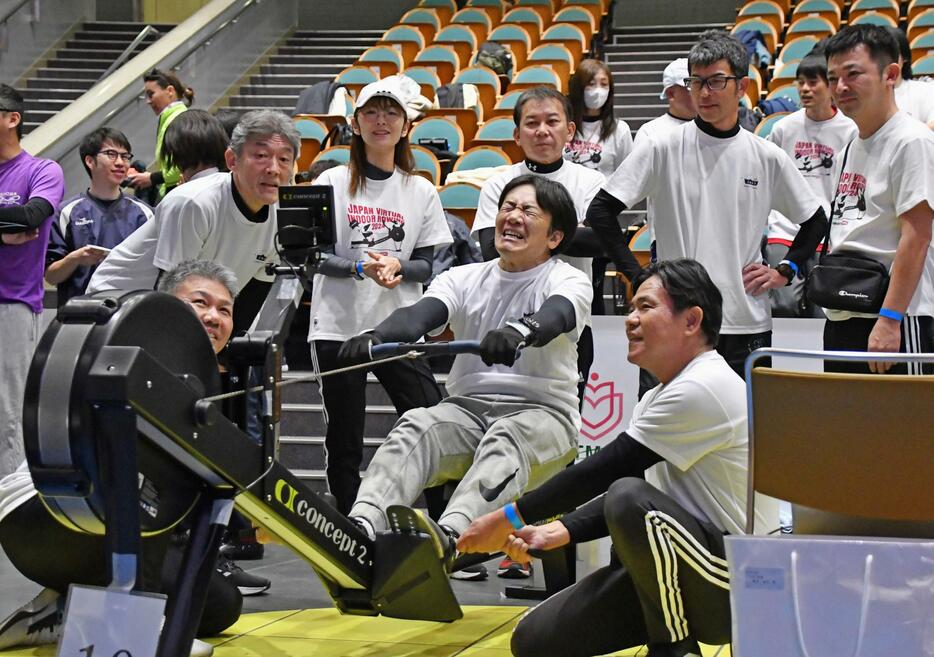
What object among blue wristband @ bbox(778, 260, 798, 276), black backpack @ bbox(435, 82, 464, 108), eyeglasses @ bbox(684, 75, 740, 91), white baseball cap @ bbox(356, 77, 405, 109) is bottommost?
blue wristband @ bbox(778, 260, 798, 276)

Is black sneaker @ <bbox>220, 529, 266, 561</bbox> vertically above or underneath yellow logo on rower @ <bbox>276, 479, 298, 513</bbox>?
underneath

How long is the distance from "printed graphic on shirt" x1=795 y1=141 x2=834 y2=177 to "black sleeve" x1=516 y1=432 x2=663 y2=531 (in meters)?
2.85

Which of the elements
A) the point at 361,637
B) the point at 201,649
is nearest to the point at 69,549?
the point at 201,649

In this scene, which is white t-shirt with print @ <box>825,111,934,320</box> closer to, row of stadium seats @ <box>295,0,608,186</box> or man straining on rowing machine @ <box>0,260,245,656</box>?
man straining on rowing machine @ <box>0,260,245,656</box>

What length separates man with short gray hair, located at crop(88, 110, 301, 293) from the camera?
13.1 feet

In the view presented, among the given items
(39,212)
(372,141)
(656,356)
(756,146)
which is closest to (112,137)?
(39,212)

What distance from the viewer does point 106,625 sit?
2.22 metres

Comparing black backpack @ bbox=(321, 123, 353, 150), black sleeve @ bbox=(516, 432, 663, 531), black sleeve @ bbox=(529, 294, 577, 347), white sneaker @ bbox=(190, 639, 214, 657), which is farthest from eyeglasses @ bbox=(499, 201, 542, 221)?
black backpack @ bbox=(321, 123, 353, 150)

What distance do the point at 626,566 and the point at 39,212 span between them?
326 centimetres

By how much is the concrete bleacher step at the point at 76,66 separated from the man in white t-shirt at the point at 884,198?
28.8 ft

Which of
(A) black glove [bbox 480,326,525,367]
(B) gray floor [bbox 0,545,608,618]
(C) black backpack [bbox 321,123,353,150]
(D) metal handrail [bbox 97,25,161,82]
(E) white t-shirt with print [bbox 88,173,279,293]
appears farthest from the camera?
(D) metal handrail [bbox 97,25,161,82]

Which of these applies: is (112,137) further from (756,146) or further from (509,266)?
(756,146)

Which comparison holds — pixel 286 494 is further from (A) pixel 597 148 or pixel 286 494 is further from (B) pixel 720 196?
(A) pixel 597 148

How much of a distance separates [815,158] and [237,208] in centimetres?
266
